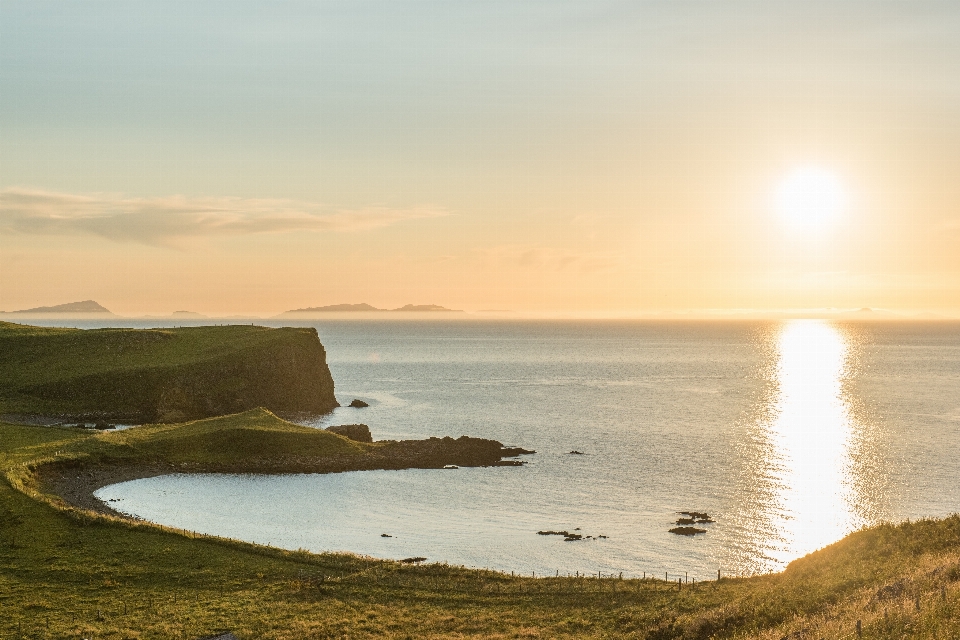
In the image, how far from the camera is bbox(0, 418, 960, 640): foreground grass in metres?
33.9

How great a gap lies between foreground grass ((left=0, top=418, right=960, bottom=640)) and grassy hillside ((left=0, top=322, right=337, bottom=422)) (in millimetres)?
74908

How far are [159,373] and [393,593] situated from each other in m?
103

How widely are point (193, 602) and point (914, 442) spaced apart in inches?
4292

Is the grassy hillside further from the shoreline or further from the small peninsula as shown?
the shoreline

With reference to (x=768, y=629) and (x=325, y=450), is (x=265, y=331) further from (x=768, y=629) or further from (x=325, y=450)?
(x=768, y=629)

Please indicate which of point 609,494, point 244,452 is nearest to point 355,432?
point 244,452

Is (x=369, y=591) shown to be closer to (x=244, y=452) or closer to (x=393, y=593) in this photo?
(x=393, y=593)

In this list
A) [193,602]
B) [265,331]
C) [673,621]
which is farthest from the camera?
[265,331]

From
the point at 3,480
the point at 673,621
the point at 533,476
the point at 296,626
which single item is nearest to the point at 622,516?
the point at 533,476

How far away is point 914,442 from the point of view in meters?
115

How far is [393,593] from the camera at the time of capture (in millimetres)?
46031

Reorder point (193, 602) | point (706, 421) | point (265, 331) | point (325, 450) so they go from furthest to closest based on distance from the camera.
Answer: point (265, 331) < point (706, 421) < point (325, 450) < point (193, 602)

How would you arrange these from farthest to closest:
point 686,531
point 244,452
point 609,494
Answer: point 244,452, point 609,494, point 686,531

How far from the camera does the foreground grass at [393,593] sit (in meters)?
33.9
